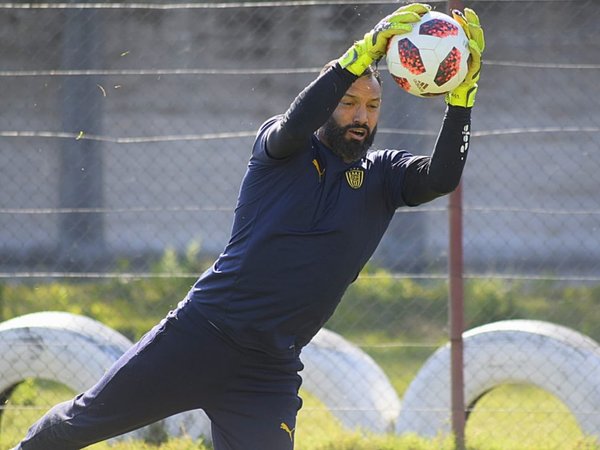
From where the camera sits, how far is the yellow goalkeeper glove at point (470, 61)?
144 inches

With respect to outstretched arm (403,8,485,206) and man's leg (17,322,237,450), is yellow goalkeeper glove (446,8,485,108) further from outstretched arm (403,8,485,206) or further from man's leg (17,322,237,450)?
man's leg (17,322,237,450)

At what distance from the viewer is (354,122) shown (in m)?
3.78

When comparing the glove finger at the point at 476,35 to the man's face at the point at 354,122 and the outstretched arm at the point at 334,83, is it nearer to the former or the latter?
the outstretched arm at the point at 334,83

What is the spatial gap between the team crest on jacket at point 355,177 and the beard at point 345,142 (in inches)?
1.7

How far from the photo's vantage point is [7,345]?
6.01m

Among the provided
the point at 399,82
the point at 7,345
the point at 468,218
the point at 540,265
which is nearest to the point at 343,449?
the point at 7,345

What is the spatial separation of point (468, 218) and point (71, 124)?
11.5ft

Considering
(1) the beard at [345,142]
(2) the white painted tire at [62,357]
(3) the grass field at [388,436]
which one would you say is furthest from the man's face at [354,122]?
(2) the white painted tire at [62,357]

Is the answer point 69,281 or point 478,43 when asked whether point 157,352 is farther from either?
point 69,281

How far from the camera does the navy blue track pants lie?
3729mm

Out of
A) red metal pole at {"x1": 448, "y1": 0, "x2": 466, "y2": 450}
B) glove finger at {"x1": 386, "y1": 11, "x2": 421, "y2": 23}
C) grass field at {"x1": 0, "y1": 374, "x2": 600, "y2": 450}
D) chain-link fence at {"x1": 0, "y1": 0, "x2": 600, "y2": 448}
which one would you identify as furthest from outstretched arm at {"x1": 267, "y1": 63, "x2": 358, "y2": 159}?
grass field at {"x1": 0, "y1": 374, "x2": 600, "y2": 450}

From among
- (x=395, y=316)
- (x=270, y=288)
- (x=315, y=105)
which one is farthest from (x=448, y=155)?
(x=395, y=316)

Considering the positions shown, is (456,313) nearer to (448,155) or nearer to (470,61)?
(448,155)

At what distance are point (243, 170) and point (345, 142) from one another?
566 centimetres
